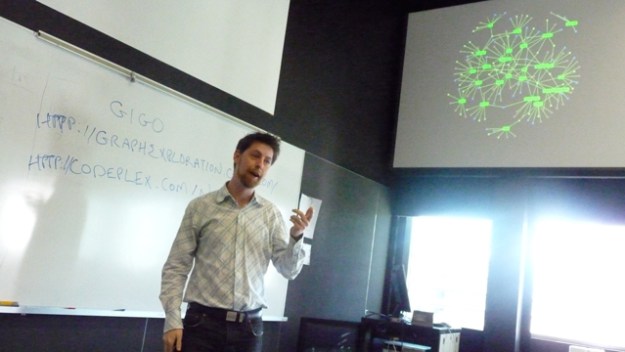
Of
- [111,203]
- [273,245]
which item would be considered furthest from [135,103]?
[273,245]

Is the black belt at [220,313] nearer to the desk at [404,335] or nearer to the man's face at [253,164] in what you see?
the man's face at [253,164]

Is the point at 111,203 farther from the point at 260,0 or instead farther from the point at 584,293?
the point at 584,293

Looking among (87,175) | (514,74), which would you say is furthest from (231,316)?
(514,74)

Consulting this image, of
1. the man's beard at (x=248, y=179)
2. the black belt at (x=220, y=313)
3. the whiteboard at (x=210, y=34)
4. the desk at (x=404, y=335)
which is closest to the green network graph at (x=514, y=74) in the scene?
the desk at (x=404, y=335)

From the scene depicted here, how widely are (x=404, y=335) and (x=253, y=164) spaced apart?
2.51 meters

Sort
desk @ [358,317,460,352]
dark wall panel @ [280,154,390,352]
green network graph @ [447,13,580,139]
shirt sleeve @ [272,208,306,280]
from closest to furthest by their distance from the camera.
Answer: shirt sleeve @ [272,208,306,280]
dark wall panel @ [280,154,390,352]
desk @ [358,317,460,352]
green network graph @ [447,13,580,139]

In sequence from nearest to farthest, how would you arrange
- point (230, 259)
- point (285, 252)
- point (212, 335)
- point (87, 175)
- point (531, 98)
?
point (212, 335) → point (230, 259) → point (285, 252) → point (87, 175) → point (531, 98)

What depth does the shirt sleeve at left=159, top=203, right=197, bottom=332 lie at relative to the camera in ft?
5.81

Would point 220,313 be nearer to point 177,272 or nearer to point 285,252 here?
point 177,272

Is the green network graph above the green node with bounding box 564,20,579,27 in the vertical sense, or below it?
below

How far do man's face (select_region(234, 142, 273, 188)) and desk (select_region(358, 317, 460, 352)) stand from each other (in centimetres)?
242

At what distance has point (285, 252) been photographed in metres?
2.00

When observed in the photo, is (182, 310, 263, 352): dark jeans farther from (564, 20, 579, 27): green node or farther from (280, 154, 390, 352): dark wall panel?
(564, 20, 579, 27): green node

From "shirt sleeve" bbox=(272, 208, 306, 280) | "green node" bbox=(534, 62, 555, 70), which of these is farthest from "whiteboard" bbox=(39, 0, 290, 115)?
"green node" bbox=(534, 62, 555, 70)
